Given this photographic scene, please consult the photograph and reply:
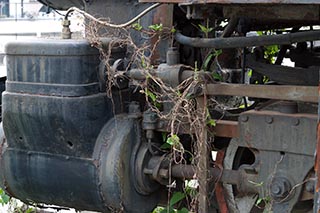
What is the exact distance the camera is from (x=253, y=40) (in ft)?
10.4

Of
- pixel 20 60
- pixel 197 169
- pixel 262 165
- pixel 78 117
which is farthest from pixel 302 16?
pixel 20 60

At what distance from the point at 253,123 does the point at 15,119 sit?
1.41 metres

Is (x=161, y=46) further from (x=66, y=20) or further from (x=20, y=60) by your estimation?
(x=20, y=60)

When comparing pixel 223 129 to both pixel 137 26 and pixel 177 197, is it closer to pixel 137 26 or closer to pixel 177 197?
pixel 177 197

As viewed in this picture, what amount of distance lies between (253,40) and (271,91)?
0.94ft

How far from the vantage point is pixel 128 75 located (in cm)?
357

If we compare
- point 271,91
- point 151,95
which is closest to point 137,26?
point 151,95

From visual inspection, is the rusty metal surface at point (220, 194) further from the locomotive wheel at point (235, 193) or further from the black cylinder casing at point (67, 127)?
the black cylinder casing at point (67, 127)

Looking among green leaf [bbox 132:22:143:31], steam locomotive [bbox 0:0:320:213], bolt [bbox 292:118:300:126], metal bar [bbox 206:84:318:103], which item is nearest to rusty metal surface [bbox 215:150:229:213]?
steam locomotive [bbox 0:0:320:213]

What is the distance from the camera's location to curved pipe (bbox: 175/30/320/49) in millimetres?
3049

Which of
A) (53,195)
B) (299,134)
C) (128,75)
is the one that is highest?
(128,75)

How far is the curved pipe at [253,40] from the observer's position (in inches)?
120

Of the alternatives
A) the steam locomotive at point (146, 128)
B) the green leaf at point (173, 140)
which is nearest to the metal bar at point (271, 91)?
the steam locomotive at point (146, 128)

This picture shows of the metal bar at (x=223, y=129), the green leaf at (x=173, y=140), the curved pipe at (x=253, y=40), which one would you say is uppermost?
the curved pipe at (x=253, y=40)
